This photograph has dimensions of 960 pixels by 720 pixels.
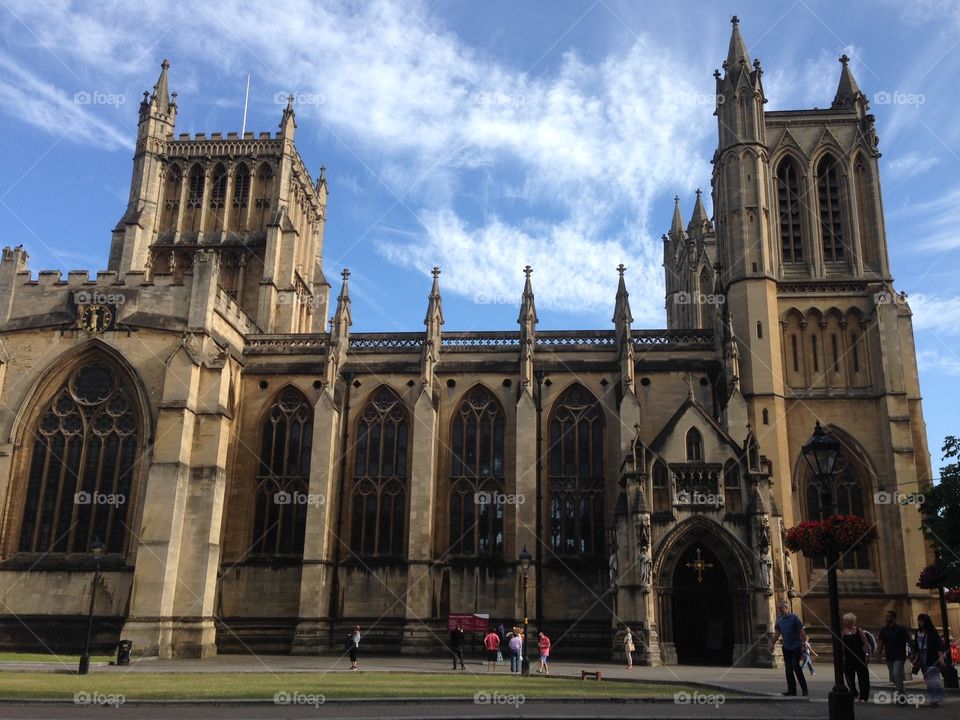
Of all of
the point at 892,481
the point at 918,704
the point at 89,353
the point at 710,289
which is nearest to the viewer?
the point at 918,704

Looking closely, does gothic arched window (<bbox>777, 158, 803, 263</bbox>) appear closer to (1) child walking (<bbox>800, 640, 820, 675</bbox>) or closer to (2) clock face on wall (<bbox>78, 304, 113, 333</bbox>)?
(1) child walking (<bbox>800, 640, 820, 675</bbox>)

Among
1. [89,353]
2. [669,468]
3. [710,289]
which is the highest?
[710,289]

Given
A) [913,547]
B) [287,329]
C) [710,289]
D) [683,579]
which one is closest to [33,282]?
[287,329]

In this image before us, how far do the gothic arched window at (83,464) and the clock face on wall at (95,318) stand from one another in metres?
1.45

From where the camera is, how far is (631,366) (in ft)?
119

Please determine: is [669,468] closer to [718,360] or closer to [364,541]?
[718,360]

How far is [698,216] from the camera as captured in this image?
54.7m

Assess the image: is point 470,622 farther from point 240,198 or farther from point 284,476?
point 240,198

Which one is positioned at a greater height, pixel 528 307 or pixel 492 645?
pixel 528 307

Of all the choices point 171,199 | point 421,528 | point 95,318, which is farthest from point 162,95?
point 421,528

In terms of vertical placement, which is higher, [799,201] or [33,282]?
[799,201]

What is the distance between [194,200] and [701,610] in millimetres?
36628

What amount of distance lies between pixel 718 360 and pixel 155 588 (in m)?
24.3

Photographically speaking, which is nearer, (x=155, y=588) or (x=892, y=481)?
(x=155, y=588)
